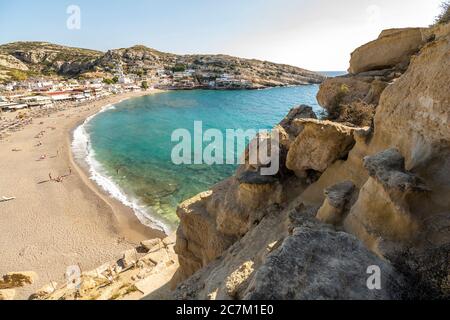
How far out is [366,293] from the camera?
450 cm

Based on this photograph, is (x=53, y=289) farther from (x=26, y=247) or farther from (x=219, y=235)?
(x=219, y=235)

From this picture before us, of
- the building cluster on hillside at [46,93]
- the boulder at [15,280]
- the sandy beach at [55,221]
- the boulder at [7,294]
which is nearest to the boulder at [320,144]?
the sandy beach at [55,221]

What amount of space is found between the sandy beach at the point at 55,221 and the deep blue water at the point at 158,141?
2492 millimetres

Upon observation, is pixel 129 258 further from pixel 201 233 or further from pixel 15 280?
pixel 201 233

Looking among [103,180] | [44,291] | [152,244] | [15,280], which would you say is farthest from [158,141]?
[44,291]

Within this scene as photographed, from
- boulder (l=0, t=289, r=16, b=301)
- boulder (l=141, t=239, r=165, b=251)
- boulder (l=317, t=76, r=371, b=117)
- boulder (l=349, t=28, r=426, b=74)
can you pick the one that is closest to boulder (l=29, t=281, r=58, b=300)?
boulder (l=0, t=289, r=16, b=301)

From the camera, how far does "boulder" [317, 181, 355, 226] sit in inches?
302

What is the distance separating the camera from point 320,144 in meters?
10.5

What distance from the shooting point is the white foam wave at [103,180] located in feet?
75.0

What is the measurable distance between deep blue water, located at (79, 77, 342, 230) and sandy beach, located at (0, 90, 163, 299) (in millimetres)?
2492

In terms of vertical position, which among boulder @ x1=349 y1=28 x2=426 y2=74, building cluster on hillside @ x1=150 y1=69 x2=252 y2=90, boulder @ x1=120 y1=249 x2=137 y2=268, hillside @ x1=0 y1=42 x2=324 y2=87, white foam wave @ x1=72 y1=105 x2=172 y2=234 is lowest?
boulder @ x1=120 y1=249 x2=137 y2=268

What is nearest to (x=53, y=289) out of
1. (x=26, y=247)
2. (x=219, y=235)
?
(x=26, y=247)

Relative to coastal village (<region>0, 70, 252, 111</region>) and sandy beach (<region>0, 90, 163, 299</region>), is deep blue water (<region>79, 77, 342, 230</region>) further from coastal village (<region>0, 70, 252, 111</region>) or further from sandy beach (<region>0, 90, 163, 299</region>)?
coastal village (<region>0, 70, 252, 111</region>)

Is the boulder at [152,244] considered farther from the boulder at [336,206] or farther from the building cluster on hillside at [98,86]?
the building cluster on hillside at [98,86]
